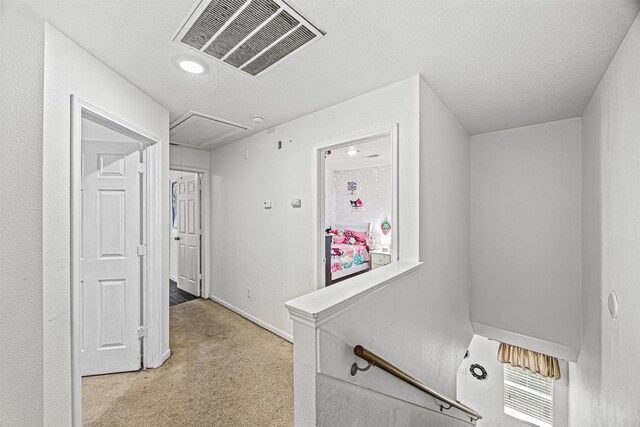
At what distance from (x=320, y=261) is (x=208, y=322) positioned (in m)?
1.85

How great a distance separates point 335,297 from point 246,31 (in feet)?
4.99

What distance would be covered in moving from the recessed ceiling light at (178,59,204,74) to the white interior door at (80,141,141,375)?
0.98 m

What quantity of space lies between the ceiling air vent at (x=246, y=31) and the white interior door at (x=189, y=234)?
123 inches

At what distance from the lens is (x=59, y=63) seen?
1.51m

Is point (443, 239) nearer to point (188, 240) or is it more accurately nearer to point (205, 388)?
point (205, 388)

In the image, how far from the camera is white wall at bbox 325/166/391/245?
5.81 m

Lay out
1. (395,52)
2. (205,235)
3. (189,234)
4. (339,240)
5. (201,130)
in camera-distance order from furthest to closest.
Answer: (339,240) < (189,234) < (205,235) < (201,130) < (395,52)

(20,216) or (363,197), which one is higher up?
(363,197)

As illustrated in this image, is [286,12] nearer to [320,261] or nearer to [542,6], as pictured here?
[542,6]

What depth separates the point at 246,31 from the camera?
4.98 feet

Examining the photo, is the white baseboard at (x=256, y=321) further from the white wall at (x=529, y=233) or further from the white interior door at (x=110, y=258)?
the white wall at (x=529, y=233)

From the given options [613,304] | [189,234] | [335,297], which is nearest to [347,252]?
[189,234]

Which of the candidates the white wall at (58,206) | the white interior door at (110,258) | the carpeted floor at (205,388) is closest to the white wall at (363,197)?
the carpeted floor at (205,388)

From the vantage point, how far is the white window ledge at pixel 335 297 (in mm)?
1086
